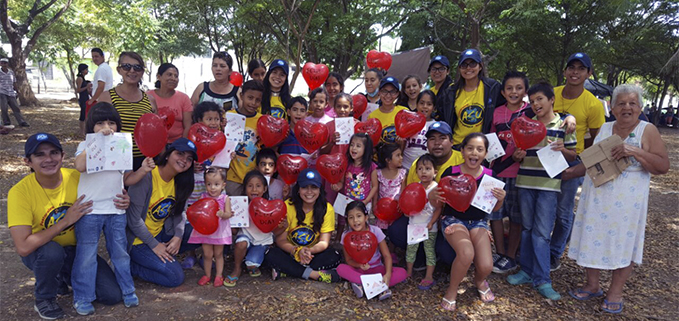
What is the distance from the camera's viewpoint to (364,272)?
364cm

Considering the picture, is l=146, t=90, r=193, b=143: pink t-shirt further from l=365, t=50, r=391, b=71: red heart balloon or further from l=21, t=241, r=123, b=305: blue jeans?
l=365, t=50, r=391, b=71: red heart balloon

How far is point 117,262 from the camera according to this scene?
3.17 meters

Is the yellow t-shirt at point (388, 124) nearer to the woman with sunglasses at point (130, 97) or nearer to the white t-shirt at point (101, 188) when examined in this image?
the woman with sunglasses at point (130, 97)

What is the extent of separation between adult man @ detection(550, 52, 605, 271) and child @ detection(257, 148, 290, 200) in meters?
2.76

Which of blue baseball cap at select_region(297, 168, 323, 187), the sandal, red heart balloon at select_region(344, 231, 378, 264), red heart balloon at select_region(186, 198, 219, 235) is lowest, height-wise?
the sandal

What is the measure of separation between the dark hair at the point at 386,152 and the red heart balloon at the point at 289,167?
0.82m

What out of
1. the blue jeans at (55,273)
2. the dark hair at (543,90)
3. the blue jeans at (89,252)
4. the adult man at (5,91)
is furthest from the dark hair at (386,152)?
the adult man at (5,91)

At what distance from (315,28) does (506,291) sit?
12827 mm

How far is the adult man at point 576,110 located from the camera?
12.5ft

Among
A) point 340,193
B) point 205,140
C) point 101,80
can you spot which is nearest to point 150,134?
point 205,140

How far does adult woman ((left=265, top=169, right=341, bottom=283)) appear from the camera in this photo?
3695mm

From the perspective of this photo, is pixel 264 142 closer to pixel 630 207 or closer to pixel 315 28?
pixel 630 207

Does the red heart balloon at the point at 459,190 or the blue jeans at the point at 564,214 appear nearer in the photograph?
the red heart balloon at the point at 459,190

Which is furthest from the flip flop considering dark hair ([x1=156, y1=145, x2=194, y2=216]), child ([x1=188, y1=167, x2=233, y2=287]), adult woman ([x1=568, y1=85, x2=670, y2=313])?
dark hair ([x1=156, y1=145, x2=194, y2=216])
